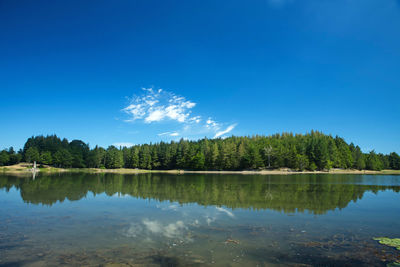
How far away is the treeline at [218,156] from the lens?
366 ft

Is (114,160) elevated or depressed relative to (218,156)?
depressed

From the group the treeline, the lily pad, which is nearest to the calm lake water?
the lily pad

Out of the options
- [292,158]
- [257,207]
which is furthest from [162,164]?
[257,207]

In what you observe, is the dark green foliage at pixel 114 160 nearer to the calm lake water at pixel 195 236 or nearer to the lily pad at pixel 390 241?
the calm lake water at pixel 195 236

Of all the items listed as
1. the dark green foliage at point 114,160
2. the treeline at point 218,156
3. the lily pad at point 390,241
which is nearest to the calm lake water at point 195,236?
the lily pad at point 390,241

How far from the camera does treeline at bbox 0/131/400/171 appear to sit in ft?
366

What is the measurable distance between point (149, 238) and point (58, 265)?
12.9ft

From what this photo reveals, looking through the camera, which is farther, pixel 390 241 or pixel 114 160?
pixel 114 160

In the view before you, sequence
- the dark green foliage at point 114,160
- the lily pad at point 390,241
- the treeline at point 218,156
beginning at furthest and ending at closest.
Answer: the dark green foliage at point 114,160 → the treeline at point 218,156 → the lily pad at point 390,241

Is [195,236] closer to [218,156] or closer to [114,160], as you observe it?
[218,156]

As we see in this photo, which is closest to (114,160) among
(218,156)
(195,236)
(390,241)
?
(218,156)

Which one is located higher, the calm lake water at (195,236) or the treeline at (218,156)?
the treeline at (218,156)

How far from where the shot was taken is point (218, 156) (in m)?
119

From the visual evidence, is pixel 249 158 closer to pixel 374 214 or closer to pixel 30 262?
pixel 374 214
